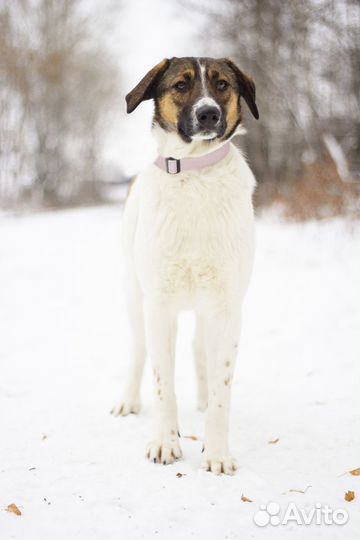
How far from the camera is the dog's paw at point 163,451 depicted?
8.46 feet

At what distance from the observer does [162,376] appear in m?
2.70

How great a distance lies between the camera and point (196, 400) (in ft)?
11.4

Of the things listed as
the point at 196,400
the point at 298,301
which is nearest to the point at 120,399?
the point at 196,400

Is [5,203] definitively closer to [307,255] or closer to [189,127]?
[307,255]

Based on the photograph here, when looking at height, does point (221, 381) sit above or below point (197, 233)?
below

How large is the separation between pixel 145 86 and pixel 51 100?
68.2 ft

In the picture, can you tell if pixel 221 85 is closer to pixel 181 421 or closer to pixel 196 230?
pixel 196 230

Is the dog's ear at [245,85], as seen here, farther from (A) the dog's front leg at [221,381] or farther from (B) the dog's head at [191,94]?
(A) the dog's front leg at [221,381]

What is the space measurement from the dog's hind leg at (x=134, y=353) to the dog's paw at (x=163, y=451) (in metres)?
0.61

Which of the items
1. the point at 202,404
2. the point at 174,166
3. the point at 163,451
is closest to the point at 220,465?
the point at 163,451

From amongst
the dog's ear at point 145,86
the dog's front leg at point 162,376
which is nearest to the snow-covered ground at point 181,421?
the dog's front leg at point 162,376

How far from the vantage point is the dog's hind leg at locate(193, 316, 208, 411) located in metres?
3.29

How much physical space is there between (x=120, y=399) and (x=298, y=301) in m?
2.95

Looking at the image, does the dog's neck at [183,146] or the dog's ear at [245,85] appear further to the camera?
the dog's ear at [245,85]
